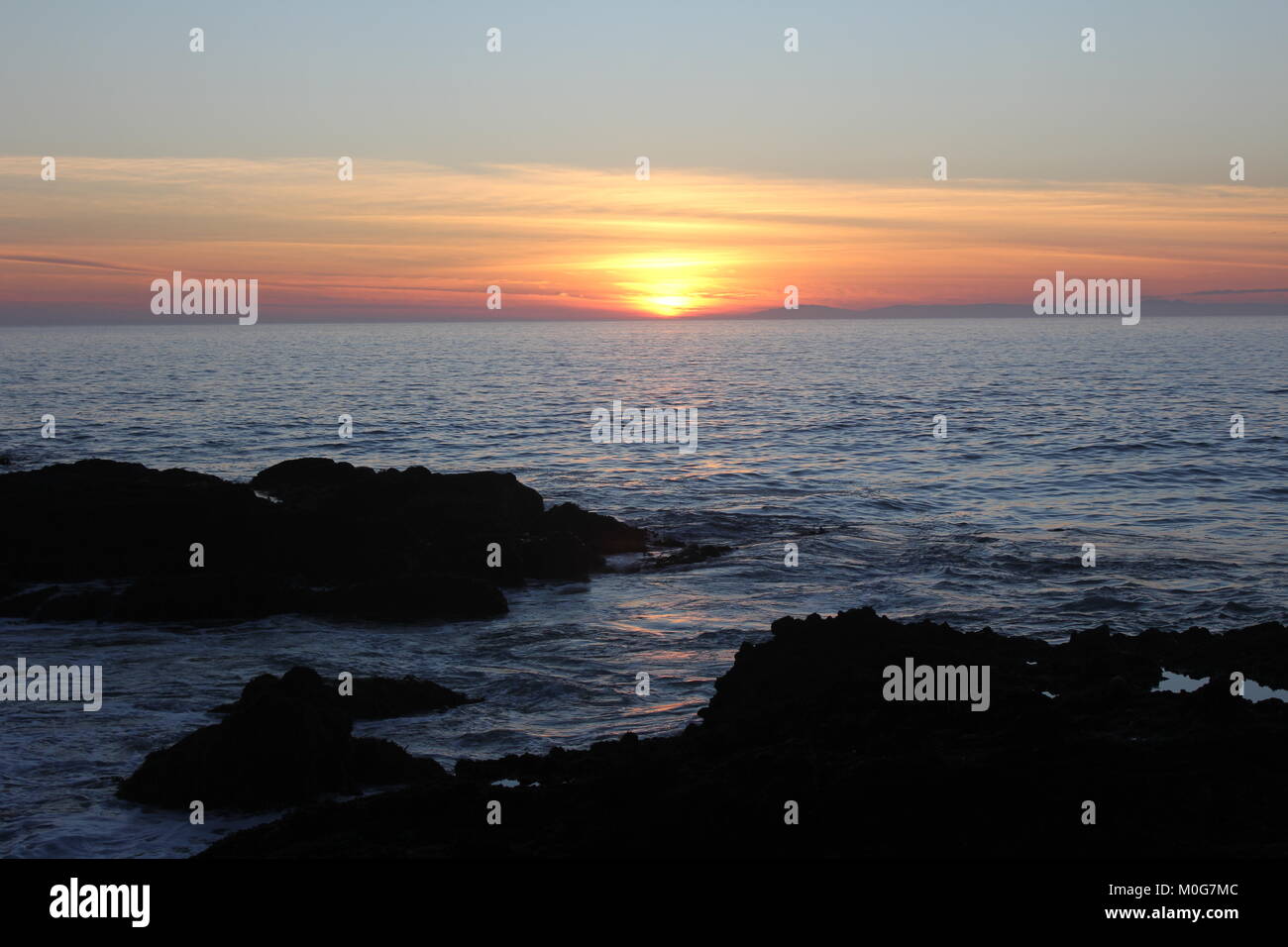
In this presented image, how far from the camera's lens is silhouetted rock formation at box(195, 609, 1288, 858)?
30.0 ft

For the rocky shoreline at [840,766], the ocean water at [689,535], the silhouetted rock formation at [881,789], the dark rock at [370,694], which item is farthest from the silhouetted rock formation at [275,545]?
the silhouetted rock formation at [881,789]

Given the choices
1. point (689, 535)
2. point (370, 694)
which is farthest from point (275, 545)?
point (689, 535)

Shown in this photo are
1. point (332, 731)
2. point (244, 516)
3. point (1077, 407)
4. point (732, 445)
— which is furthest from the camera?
point (1077, 407)

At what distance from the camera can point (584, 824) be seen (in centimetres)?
998

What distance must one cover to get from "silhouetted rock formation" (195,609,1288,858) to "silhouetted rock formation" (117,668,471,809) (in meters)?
1.04

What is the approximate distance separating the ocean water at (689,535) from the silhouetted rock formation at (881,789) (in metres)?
2.35

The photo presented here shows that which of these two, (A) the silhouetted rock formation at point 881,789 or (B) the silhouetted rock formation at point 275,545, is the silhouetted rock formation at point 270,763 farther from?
(B) the silhouetted rock formation at point 275,545

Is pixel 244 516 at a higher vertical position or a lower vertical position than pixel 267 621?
higher

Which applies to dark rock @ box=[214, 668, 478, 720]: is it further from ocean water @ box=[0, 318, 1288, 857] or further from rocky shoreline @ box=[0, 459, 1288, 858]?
ocean water @ box=[0, 318, 1288, 857]

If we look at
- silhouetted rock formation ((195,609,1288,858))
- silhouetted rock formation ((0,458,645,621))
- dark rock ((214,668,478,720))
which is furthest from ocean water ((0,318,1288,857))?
silhouetted rock formation ((195,609,1288,858))

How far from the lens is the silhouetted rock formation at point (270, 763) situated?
39.3ft
